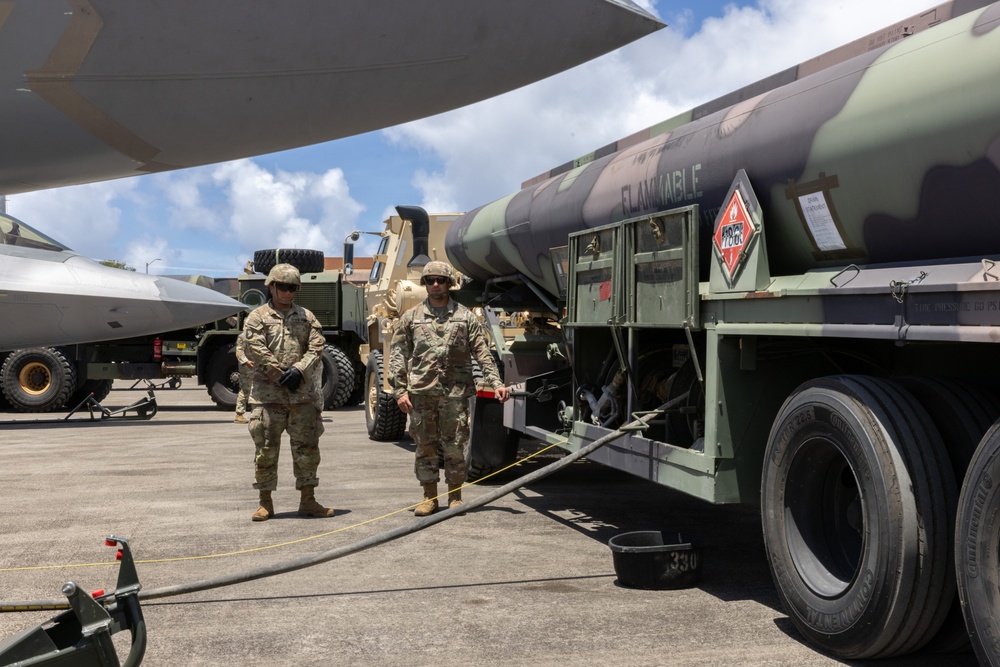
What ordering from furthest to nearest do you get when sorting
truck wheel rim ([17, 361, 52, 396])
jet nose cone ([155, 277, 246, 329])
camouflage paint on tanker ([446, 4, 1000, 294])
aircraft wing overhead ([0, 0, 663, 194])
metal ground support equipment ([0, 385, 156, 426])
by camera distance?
truck wheel rim ([17, 361, 52, 396])
metal ground support equipment ([0, 385, 156, 426])
jet nose cone ([155, 277, 246, 329])
aircraft wing overhead ([0, 0, 663, 194])
camouflage paint on tanker ([446, 4, 1000, 294])

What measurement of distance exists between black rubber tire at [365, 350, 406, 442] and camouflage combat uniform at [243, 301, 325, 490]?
155 inches

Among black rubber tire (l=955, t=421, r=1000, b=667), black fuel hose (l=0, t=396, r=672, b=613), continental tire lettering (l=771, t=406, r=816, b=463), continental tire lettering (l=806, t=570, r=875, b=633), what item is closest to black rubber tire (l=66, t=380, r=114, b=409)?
black fuel hose (l=0, t=396, r=672, b=613)

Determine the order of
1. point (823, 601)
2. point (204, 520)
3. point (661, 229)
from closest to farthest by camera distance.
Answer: point (823, 601) → point (661, 229) → point (204, 520)

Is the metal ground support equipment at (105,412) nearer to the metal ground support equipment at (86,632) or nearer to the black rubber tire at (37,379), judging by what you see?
the black rubber tire at (37,379)

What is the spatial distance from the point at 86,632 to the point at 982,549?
2863 mm

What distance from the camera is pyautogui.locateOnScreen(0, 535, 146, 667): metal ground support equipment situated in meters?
3.30

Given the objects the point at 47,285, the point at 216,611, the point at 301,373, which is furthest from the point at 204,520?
the point at 47,285

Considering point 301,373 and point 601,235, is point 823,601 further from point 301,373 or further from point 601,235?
point 301,373

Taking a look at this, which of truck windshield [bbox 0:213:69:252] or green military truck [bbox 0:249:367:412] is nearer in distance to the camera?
truck windshield [bbox 0:213:69:252]

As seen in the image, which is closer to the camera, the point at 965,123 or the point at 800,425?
the point at 965,123

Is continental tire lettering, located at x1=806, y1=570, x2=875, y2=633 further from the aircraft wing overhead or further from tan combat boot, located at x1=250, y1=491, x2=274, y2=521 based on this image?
tan combat boot, located at x1=250, y1=491, x2=274, y2=521

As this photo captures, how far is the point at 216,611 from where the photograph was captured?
4.77 meters

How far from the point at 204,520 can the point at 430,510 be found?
155cm

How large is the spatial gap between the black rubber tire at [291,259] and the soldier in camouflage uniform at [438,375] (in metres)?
12.6
